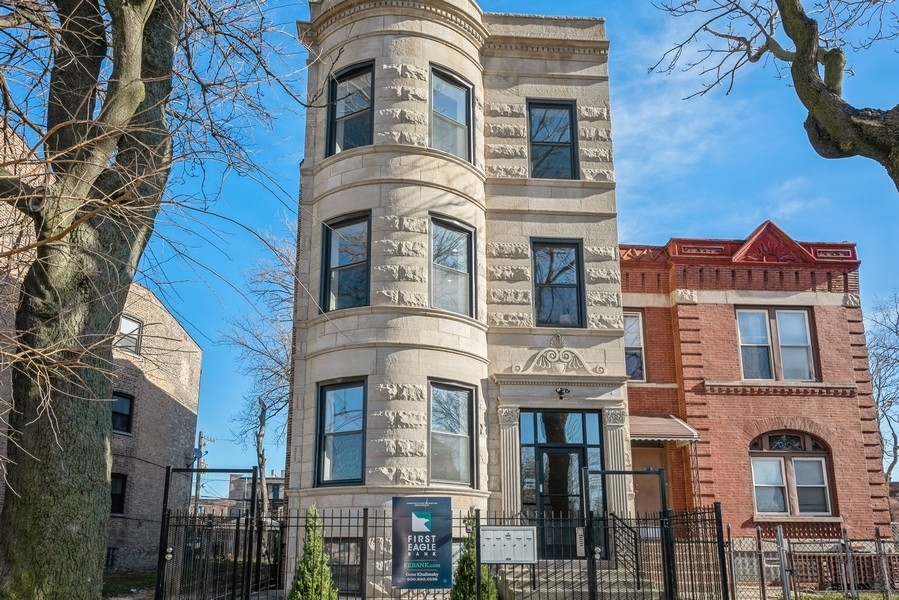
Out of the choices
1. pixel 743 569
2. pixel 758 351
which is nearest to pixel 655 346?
pixel 758 351

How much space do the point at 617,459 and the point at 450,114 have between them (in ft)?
25.7

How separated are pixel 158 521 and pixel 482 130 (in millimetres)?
20681

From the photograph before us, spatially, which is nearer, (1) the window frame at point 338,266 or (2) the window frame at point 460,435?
(2) the window frame at point 460,435

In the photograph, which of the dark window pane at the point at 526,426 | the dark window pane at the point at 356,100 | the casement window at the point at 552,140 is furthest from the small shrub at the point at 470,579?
the dark window pane at the point at 356,100

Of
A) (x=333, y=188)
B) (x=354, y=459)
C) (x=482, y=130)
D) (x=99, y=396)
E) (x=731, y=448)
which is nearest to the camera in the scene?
(x=99, y=396)

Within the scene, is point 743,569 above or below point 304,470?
below

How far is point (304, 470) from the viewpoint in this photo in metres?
14.7

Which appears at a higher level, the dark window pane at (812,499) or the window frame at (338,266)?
the window frame at (338,266)

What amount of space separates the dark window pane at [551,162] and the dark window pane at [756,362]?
711 centimetres

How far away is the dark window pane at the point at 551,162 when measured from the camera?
17438mm

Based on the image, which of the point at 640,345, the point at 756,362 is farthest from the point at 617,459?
the point at 756,362

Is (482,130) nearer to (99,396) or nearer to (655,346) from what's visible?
(655,346)

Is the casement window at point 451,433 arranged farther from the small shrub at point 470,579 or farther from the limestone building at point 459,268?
the small shrub at point 470,579

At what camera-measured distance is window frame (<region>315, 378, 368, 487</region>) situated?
14.2m
